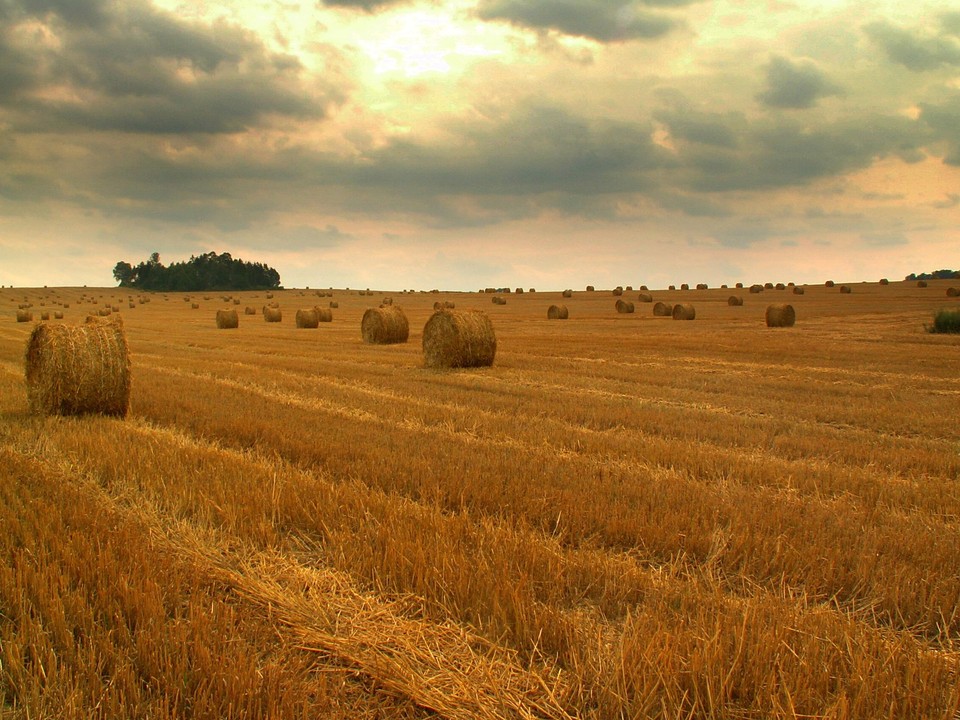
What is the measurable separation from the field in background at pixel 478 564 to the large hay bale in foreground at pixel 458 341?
6.25 metres

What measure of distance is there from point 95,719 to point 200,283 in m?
106

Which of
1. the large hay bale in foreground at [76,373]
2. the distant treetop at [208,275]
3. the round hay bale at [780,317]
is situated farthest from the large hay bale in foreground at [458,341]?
the distant treetop at [208,275]

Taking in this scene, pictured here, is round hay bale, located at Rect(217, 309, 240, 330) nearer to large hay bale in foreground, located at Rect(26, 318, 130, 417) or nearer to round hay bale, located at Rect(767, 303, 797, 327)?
large hay bale in foreground, located at Rect(26, 318, 130, 417)

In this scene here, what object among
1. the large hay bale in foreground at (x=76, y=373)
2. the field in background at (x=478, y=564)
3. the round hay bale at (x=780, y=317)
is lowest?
the field in background at (x=478, y=564)

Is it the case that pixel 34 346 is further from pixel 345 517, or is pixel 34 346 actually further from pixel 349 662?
pixel 349 662

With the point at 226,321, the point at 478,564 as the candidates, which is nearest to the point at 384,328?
the point at 226,321

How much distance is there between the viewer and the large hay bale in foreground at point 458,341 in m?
16.0

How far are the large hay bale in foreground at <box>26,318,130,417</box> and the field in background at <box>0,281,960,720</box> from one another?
60 centimetres

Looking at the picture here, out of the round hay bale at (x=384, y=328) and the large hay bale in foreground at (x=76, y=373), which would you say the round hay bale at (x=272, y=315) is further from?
the large hay bale in foreground at (x=76, y=373)

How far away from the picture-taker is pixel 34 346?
10203 mm

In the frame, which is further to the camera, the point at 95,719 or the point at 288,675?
the point at 288,675

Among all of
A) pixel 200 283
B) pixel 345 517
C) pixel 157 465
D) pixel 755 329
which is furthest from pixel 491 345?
pixel 200 283

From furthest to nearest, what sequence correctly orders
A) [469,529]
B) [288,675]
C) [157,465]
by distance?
[157,465] < [469,529] < [288,675]

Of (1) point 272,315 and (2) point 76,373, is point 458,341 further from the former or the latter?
(1) point 272,315
